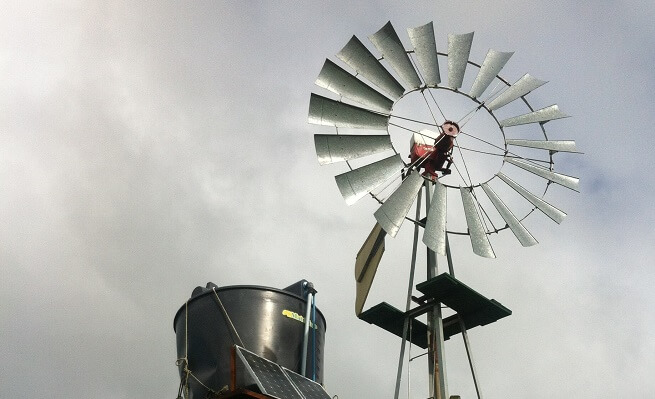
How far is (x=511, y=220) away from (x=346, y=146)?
3547 millimetres

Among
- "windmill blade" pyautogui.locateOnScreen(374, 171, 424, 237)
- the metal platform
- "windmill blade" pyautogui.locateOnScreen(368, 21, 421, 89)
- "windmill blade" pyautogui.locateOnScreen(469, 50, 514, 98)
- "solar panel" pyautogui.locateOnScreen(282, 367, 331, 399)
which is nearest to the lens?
"solar panel" pyautogui.locateOnScreen(282, 367, 331, 399)

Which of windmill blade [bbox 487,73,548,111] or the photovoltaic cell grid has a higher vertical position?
windmill blade [bbox 487,73,548,111]

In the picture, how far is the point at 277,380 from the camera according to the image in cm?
1048

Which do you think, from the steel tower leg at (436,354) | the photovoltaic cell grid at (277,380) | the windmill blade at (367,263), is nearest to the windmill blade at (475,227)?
the steel tower leg at (436,354)

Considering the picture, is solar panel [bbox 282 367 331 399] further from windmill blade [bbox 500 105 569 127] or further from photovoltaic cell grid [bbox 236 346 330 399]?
windmill blade [bbox 500 105 569 127]

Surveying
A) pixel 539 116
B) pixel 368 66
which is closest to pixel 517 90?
pixel 539 116

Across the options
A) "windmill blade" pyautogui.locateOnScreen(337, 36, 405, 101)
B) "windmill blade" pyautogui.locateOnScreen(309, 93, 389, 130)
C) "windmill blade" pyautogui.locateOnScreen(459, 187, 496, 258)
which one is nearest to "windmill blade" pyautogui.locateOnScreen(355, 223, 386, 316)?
"windmill blade" pyautogui.locateOnScreen(459, 187, 496, 258)

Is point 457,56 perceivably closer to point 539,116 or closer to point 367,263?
point 539,116

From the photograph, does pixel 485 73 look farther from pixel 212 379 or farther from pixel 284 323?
pixel 212 379

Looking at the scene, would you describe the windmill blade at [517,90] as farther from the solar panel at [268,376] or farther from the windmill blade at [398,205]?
the solar panel at [268,376]

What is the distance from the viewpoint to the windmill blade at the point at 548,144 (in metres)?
16.1

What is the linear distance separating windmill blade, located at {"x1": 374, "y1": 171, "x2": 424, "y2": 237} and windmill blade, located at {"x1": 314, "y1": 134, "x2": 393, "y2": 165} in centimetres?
81

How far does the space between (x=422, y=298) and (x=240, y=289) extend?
3.60 metres

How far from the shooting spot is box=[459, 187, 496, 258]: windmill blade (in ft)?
45.4
